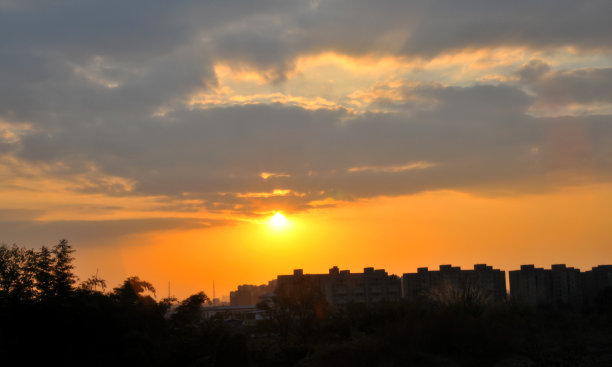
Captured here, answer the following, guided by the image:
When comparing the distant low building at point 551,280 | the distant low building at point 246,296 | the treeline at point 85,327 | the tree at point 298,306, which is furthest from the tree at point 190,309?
the distant low building at point 246,296

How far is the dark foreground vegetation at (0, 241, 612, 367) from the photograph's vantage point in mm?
18891

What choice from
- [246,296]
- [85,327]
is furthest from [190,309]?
[246,296]

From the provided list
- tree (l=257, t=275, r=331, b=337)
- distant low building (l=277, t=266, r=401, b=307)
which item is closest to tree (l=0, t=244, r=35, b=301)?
tree (l=257, t=275, r=331, b=337)

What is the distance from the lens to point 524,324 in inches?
946

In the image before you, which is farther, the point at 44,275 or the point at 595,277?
the point at 595,277

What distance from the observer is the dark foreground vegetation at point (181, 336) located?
18891 millimetres

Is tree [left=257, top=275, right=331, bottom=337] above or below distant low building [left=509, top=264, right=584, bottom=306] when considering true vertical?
above

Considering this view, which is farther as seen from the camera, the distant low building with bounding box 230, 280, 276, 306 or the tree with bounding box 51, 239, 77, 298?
the distant low building with bounding box 230, 280, 276, 306

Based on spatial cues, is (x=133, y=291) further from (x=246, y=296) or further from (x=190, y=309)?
(x=246, y=296)

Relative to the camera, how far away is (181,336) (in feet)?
70.4

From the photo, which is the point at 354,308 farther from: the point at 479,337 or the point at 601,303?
the point at 601,303

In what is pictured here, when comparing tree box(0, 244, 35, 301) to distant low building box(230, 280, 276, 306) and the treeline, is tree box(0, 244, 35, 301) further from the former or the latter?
distant low building box(230, 280, 276, 306)

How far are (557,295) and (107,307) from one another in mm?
79348

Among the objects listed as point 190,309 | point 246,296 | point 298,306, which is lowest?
point 246,296
